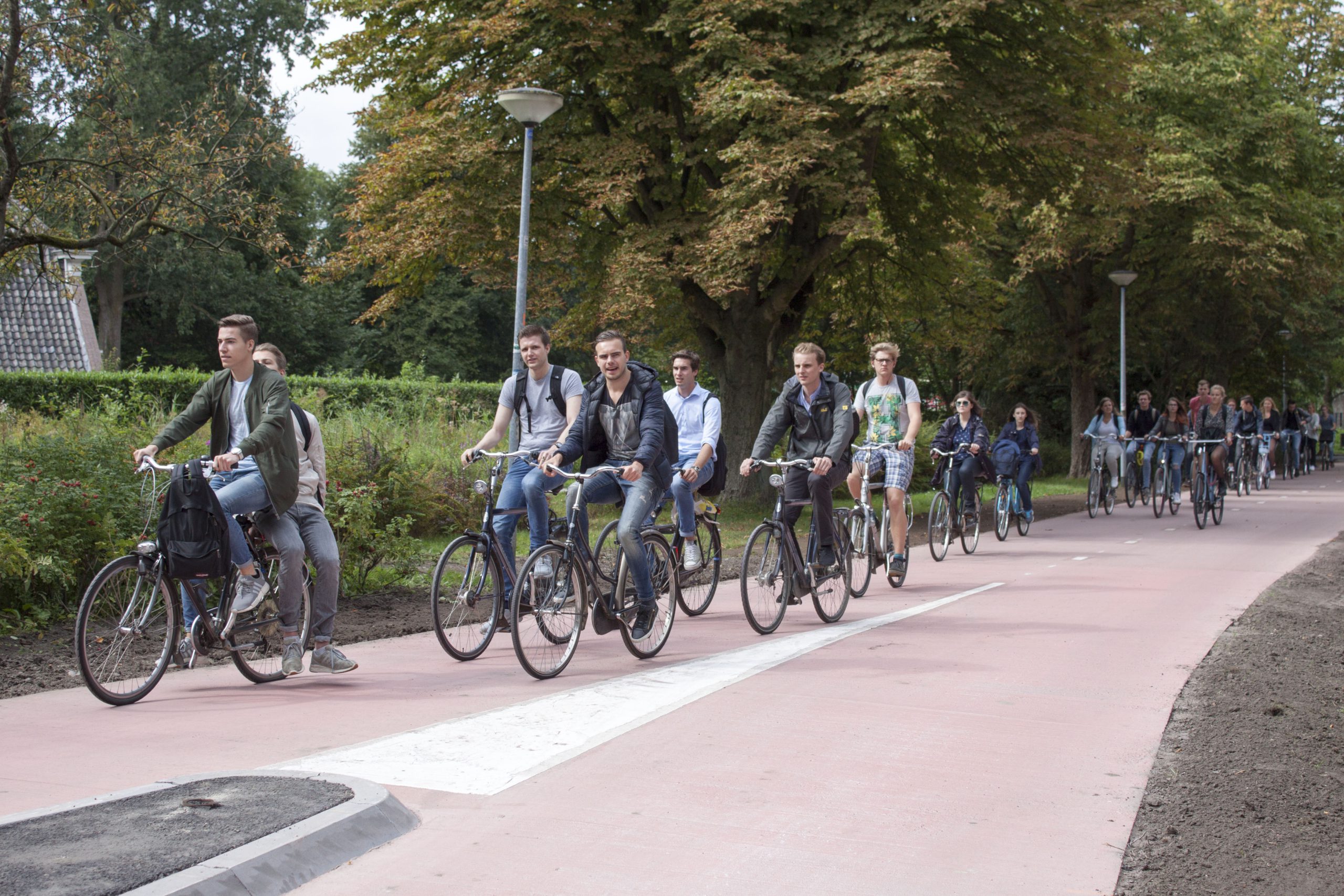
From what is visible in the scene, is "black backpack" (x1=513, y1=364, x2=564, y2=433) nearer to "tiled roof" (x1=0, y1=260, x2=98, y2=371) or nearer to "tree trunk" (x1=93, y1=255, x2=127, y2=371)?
"tiled roof" (x1=0, y1=260, x2=98, y2=371)

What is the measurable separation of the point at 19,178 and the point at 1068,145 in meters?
13.7

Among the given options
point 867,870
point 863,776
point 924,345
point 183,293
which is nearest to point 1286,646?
point 863,776

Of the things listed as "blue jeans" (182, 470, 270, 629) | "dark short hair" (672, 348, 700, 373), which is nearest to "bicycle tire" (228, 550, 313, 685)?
"blue jeans" (182, 470, 270, 629)

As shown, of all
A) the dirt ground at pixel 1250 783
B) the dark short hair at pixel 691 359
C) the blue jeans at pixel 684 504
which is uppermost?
the dark short hair at pixel 691 359

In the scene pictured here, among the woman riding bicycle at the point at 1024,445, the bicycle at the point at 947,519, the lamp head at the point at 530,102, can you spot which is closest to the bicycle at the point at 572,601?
the bicycle at the point at 947,519

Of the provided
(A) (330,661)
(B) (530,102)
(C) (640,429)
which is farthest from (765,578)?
(B) (530,102)

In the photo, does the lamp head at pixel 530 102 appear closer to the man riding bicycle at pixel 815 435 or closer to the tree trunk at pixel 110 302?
the man riding bicycle at pixel 815 435

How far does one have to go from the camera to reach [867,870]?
3938 mm

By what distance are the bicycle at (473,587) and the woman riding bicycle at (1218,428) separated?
14416 millimetres

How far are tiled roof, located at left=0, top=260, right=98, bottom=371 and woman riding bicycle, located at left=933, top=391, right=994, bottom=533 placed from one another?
21650mm

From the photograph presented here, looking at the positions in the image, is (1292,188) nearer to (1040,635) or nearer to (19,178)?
(1040,635)

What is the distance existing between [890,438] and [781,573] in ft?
10.8

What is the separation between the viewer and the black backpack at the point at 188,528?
621cm

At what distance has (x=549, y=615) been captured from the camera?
22.7 feet
